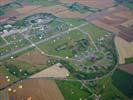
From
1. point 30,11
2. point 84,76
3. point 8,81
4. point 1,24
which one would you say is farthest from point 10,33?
point 84,76

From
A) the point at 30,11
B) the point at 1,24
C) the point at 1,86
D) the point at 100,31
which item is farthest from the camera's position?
the point at 30,11

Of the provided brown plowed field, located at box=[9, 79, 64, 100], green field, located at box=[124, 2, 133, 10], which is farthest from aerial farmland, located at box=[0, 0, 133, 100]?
green field, located at box=[124, 2, 133, 10]

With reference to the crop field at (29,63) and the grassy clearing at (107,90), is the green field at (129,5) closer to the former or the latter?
the crop field at (29,63)

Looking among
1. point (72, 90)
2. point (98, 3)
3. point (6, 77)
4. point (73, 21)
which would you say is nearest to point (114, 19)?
point (73, 21)

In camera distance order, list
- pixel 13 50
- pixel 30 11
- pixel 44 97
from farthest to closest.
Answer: pixel 30 11
pixel 13 50
pixel 44 97

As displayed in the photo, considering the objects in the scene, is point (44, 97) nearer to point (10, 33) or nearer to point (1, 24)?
point (10, 33)

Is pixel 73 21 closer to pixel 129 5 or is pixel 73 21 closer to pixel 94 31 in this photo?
pixel 94 31

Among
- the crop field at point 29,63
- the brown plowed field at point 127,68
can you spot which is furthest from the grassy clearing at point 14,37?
the brown plowed field at point 127,68

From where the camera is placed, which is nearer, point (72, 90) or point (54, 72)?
point (72, 90)
